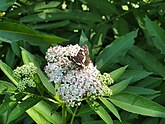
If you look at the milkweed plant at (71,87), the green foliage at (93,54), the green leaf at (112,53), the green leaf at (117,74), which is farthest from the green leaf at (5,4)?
the green leaf at (117,74)

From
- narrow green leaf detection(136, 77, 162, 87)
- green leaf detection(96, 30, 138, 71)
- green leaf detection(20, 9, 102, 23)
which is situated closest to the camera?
green leaf detection(96, 30, 138, 71)

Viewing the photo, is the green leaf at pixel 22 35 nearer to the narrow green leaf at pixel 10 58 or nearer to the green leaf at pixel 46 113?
the green leaf at pixel 46 113

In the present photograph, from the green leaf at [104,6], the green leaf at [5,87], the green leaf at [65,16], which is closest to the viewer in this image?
the green leaf at [5,87]

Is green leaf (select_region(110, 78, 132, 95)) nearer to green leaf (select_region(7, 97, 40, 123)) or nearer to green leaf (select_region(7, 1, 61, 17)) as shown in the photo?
green leaf (select_region(7, 97, 40, 123))

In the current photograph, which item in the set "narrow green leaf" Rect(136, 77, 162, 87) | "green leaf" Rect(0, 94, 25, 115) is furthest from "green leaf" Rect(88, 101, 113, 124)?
"narrow green leaf" Rect(136, 77, 162, 87)

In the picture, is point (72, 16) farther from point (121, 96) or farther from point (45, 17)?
point (121, 96)

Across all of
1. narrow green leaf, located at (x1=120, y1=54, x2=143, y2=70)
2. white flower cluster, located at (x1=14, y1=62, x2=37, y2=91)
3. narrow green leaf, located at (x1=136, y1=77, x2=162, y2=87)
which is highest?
white flower cluster, located at (x1=14, y1=62, x2=37, y2=91)

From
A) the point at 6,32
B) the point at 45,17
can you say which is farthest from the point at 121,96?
the point at 45,17
